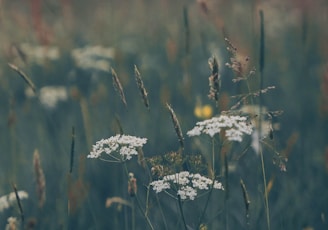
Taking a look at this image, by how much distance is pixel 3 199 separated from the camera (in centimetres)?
173

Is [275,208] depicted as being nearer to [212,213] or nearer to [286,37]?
[212,213]

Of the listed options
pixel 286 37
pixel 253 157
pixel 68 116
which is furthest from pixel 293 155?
pixel 286 37

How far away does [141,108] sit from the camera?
3305mm

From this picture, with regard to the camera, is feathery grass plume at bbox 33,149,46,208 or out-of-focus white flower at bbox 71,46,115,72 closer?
feathery grass plume at bbox 33,149,46,208

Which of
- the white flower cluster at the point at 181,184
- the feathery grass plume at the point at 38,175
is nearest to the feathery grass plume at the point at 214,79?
the white flower cluster at the point at 181,184

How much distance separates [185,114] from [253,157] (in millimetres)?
697

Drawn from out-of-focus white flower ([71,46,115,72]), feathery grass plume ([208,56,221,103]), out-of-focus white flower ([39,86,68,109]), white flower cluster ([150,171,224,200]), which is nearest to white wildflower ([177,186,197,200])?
white flower cluster ([150,171,224,200])

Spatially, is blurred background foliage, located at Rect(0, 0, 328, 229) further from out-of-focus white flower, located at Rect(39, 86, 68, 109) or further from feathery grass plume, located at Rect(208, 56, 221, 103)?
feathery grass plume, located at Rect(208, 56, 221, 103)

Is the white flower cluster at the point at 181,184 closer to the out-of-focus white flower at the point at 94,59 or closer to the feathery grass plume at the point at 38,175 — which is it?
the feathery grass plume at the point at 38,175

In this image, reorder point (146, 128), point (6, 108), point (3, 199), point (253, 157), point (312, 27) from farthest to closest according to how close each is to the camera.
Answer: point (312, 27) → point (6, 108) → point (146, 128) → point (253, 157) → point (3, 199)

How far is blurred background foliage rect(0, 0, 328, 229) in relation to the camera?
6.91ft

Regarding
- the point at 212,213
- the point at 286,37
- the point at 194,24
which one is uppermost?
the point at 194,24

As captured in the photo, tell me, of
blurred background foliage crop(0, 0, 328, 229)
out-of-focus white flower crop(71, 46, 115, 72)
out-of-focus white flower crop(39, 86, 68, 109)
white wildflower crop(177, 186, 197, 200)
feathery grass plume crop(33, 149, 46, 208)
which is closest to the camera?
white wildflower crop(177, 186, 197, 200)

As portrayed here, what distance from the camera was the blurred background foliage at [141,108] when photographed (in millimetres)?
2107
